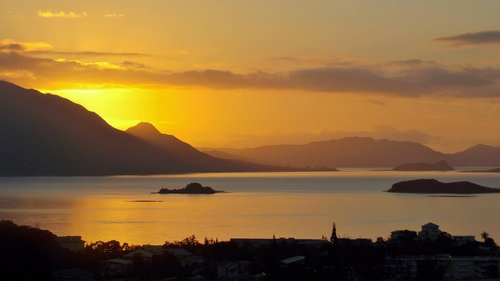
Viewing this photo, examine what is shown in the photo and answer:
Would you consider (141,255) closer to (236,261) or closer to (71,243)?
(236,261)

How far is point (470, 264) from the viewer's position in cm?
3578

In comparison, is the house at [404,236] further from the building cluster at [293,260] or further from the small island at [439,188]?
the small island at [439,188]

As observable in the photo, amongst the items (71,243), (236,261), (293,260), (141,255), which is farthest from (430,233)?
(71,243)

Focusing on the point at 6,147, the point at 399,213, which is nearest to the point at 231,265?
the point at 399,213

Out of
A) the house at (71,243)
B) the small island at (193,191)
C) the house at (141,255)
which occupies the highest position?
the small island at (193,191)

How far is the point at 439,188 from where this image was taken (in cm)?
13288

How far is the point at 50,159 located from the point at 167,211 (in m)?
115

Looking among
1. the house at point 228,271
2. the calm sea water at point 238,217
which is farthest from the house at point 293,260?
the calm sea water at point 238,217

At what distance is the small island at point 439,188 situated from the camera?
5143 inches

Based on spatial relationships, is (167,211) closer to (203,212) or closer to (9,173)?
(203,212)

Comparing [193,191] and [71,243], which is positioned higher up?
[193,191]

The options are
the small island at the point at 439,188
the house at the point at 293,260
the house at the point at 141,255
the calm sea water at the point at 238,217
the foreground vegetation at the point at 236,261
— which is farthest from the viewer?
the small island at the point at 439,188

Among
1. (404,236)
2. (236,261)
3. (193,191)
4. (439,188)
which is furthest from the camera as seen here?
(439,188)

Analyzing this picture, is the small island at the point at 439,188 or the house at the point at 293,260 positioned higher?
the small island at the point at 439,188
